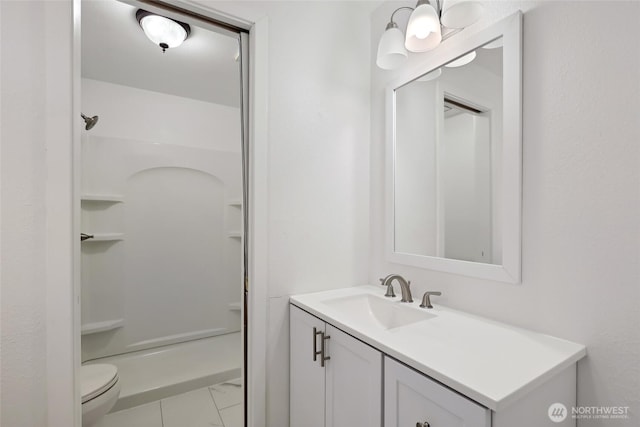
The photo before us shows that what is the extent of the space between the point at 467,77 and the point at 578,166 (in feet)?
1.87

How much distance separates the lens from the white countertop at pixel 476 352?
0.64 meters

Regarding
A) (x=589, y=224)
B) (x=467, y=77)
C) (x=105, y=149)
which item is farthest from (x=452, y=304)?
(x=105, y=149)

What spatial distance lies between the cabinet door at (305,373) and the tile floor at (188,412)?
46 cm

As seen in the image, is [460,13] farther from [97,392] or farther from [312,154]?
[97,392]

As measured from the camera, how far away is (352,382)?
97 cm

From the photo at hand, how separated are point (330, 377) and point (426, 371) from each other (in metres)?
0.48

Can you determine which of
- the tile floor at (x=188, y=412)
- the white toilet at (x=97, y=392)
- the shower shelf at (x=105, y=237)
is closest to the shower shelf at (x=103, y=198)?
the shower shelf at (x=105, y=237)

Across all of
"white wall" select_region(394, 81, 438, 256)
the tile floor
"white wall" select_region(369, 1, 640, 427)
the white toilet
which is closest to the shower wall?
the tile floor

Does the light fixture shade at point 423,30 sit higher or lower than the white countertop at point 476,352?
higher

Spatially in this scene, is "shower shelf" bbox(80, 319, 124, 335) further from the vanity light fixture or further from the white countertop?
the vanity light fixture

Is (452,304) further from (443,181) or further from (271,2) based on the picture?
(271,2)

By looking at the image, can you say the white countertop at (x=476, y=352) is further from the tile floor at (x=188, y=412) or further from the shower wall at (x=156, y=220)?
the shower wall at (x=156, y=220)

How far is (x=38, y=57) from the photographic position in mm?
923

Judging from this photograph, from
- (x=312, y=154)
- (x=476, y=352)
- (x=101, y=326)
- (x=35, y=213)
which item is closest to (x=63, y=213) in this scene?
(x=35, y=213)
